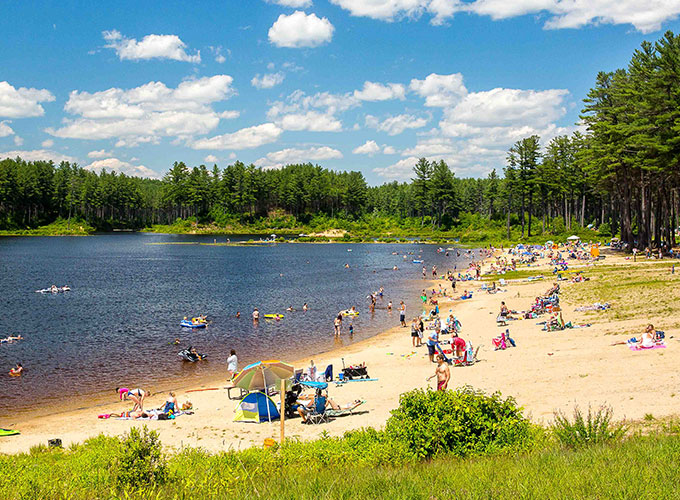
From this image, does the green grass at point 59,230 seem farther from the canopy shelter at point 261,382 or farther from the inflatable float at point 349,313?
the canopy shelter at point 261,382

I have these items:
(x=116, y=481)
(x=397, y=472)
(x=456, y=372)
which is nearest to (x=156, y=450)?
(x=116, y=481)

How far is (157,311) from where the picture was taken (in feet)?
156

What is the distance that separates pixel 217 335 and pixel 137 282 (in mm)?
32366

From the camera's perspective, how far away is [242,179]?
570 feet

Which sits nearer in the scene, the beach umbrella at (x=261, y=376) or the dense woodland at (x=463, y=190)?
the beach umbrella at (x=261, y=376)

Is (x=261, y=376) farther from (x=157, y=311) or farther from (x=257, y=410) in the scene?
(x=157, y=311)

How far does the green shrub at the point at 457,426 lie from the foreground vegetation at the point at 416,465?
0.02m

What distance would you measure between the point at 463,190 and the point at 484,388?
579 ft

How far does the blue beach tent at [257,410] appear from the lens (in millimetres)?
18938

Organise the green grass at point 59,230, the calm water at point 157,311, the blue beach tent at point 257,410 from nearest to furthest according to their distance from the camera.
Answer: the blue beach tent at point 257,410
the calm water at point 157,311
the green grass at point 59,230

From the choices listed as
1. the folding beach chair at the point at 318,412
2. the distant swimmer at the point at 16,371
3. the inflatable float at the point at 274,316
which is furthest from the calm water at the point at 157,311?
the folding beach chair at the point at 318,412

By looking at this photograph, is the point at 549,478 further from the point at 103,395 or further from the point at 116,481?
the point at 103,395

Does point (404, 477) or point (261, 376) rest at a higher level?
point (404, 477)

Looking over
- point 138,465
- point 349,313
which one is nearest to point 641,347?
point 138,465
